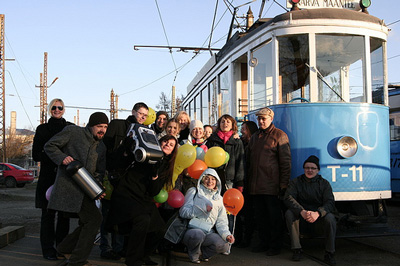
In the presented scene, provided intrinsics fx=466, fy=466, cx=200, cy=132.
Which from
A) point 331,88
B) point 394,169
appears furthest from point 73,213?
point 394,169

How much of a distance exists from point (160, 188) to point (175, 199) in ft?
2.51

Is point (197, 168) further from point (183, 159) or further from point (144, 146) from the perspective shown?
point (144, 146)

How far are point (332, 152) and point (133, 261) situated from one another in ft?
9.67

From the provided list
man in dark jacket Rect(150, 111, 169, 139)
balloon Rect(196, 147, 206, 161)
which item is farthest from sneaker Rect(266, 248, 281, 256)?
man in dark jacket Rect(150, 111, 169, 139)

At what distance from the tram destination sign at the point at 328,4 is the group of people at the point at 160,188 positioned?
1.88m

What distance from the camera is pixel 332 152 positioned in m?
5.95

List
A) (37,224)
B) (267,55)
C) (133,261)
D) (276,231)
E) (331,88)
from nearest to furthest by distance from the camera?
(133,261), (276,231), (331,88), (267,55), (37,224)

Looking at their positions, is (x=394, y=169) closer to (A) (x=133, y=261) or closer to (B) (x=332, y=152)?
(B) (x=332, y=152)

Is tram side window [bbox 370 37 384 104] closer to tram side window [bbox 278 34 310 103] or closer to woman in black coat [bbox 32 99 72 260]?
tram side window [bbox 278 34 310 103]

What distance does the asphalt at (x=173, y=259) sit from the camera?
5195 millimetres

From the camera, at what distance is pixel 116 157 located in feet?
15.1

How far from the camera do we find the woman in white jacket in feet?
16.8

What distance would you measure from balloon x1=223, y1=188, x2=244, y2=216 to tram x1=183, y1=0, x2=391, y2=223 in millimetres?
1000

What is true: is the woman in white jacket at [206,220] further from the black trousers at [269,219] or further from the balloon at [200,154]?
the black trousers at [269,219]
